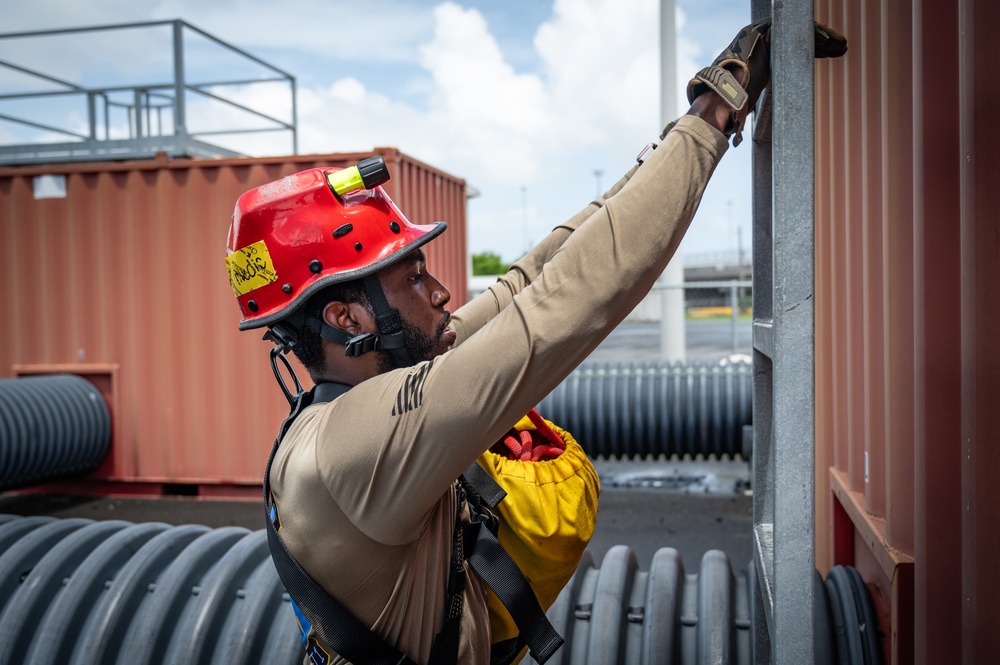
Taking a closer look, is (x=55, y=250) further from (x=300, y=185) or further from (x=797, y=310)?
(x=797, y=310)

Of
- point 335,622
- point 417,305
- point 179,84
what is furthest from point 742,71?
point 179,84

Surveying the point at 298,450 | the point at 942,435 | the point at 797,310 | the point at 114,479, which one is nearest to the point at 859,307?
the point at 942,435

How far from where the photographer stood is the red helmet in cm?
198

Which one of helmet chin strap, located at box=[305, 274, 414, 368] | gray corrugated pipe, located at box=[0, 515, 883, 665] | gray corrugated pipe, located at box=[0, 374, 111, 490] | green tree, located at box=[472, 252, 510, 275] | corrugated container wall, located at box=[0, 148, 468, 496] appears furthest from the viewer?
green tree, located at box=[472, 252, 510, 275]

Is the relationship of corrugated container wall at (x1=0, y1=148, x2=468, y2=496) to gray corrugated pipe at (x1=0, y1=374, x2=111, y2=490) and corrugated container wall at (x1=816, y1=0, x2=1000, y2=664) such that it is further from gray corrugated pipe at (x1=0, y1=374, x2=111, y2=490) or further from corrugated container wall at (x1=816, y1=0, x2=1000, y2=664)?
corrugated container wall at (x1=816, y1=0, x2=1000, y2=664)

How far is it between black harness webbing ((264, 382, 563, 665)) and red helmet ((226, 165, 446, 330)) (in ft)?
0.81

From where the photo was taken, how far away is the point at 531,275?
8.14 feet

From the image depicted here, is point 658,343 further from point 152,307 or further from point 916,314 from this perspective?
point 916,314

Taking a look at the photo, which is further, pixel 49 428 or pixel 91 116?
pixel 91 116

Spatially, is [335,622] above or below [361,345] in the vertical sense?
below

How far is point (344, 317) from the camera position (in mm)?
2008

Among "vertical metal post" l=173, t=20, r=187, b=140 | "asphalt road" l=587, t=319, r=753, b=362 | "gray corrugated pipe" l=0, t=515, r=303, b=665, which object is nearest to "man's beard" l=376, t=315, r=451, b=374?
"gray corrugated pipe" l=0, t=515, r=303, b=665

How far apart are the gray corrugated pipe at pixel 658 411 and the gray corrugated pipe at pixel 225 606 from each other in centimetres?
531

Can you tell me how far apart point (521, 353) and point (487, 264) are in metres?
72.0
